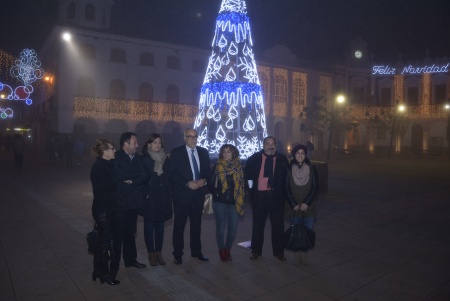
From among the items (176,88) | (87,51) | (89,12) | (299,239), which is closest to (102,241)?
(299,239)

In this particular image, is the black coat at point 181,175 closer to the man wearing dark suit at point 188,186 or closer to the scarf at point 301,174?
the man wearing dark suit at point 188,186

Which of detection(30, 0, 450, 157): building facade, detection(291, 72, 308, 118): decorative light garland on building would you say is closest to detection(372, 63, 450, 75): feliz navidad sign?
detection(30, 0, 450, 157): building facade

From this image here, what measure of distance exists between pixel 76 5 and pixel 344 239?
31055mm

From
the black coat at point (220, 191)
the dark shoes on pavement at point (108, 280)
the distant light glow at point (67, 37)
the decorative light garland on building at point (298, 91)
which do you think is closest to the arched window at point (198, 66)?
the decorative light garland on building at point (298, 91)

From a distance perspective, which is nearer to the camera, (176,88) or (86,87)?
(86,87)

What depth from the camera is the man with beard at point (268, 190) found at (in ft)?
17.8

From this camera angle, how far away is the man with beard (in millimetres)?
5438

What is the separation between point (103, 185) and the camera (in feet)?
14.1

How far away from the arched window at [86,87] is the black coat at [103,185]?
25.6 metres

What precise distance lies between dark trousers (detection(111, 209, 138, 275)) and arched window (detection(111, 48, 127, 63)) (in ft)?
87.6

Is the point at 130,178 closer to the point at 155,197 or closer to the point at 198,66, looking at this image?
the point at 155,197

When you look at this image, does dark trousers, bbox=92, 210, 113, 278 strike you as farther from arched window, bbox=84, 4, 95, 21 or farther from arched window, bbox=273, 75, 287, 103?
arched window, bbox=273, 75, 287, 103

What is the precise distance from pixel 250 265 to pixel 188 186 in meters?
1.45

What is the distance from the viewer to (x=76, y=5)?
30281 mm
